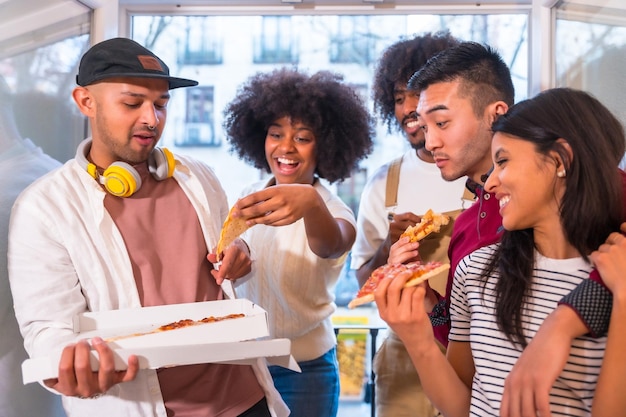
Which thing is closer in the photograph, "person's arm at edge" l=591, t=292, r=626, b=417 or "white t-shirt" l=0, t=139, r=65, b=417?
"person's arm at edge" l=591, t=292, r=626, b=417

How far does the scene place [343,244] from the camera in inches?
102

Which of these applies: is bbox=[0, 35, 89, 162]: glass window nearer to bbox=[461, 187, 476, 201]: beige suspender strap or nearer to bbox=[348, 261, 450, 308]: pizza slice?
bbox=[348, 261, 450, 308]: pizza slice

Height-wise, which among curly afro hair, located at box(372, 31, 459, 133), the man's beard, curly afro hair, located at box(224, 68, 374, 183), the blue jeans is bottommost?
the blue jeans

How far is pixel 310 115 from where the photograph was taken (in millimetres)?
2986

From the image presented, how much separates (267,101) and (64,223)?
1.30 meters

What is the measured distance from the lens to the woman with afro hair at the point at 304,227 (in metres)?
2.73

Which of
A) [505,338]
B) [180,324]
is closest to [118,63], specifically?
[180,324]

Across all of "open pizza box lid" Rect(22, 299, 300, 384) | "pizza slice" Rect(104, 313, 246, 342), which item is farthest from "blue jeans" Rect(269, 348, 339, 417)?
"pizza slice" Rect(104, 313, 246, 342)

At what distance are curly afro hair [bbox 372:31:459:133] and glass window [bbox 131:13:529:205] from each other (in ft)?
1.08

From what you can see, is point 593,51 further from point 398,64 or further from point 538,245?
point 538,245

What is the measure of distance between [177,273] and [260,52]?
1.89 meters

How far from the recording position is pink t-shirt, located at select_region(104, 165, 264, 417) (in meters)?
2.00

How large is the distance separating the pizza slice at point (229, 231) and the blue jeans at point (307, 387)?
845mm

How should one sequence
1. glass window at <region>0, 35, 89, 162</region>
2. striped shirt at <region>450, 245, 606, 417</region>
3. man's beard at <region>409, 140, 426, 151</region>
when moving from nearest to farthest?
1. striped shirt at <region>450, 245, 606, 417</region>
2. glass window at <region>0, 35, 89, 162</region>
3. man's beard at <region>409, 140, 426, 151</region>
